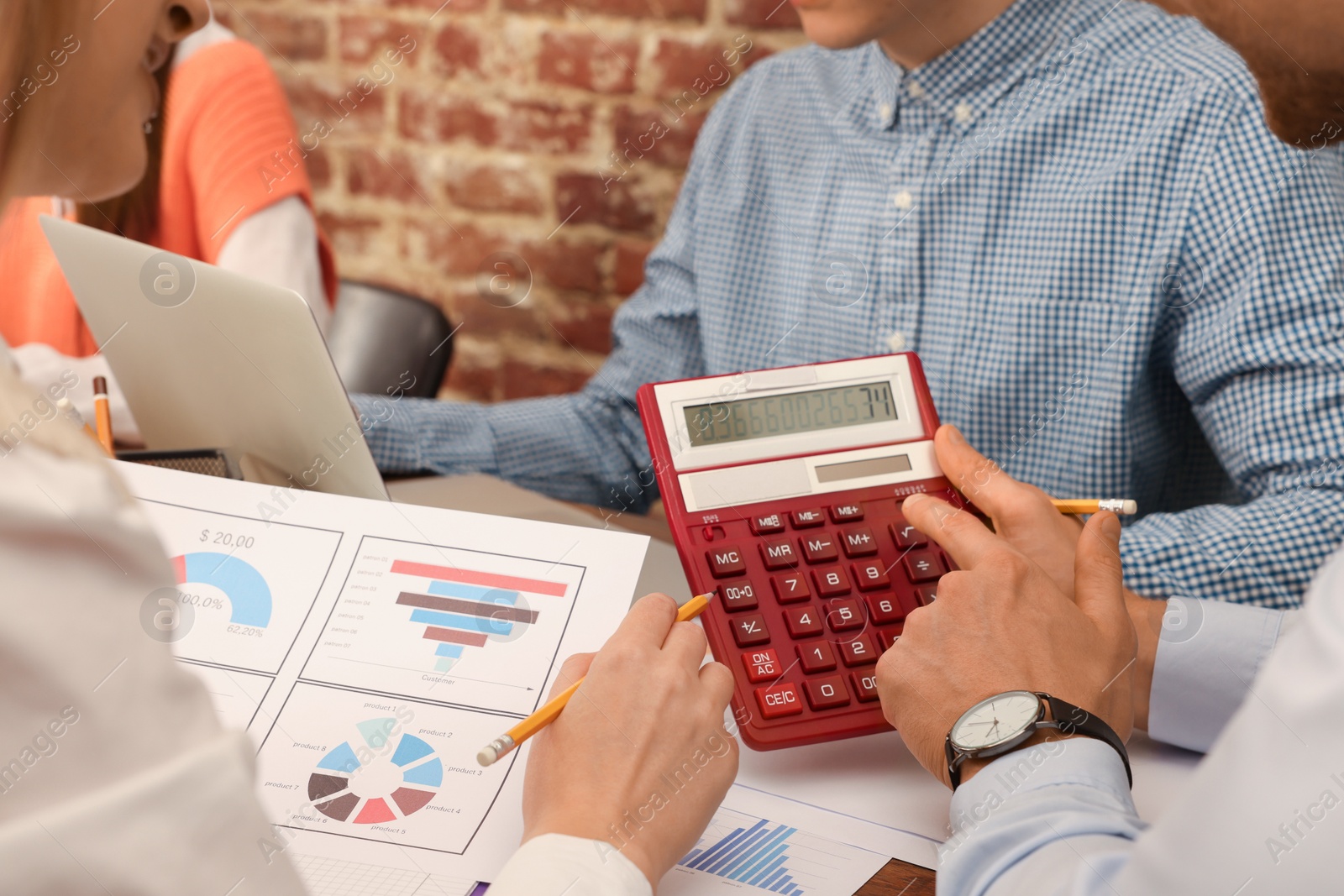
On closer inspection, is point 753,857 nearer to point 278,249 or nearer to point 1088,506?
point 1088,506

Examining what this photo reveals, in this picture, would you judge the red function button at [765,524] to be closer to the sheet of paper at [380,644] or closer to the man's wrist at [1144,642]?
the sheet of paper at [380,644]

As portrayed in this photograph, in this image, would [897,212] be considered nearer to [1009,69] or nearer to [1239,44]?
[1009,69]

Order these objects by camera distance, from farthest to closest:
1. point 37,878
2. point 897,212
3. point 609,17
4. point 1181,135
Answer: point 609,17 < point 897,212 < point 1181,135 < point 37,878

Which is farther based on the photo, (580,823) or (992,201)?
(992,201)

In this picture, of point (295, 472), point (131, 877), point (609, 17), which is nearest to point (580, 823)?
point (131, 877)

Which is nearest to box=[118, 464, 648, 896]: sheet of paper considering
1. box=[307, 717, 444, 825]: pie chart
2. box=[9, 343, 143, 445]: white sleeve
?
box=[307, 717, 444, 825]: pie chart

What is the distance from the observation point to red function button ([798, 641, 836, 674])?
0.54m

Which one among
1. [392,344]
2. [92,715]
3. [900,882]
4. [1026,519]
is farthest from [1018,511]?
[392,344]

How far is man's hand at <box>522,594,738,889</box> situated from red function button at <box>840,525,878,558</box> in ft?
0.40

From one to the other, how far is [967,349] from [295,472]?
574mm

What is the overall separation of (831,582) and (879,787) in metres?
0.11

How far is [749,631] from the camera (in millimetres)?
540

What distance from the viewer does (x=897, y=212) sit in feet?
3.13

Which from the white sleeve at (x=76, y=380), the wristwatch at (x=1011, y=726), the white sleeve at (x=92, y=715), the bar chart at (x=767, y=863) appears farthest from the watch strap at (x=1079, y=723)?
the white sleeve at (x=76, y=380)
